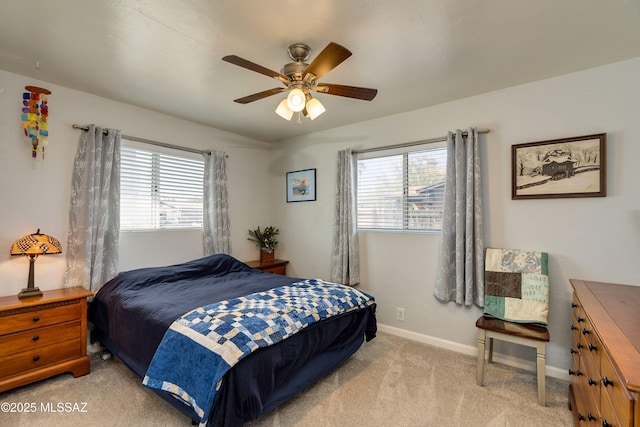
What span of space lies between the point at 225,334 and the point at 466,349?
2401 mm

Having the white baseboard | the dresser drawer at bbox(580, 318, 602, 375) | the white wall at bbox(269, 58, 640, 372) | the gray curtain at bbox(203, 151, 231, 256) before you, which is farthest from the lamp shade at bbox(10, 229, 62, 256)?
the dresser drawer at bbox(580, 318, 602, 375)

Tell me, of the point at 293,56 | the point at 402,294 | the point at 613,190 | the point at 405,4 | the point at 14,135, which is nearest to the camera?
the point at 405,4

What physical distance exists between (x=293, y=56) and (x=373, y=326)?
7.86 feet

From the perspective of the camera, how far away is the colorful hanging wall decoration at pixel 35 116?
246cm

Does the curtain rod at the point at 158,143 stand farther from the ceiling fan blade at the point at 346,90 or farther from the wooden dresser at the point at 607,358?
the wooden dresser at the point at 607,358

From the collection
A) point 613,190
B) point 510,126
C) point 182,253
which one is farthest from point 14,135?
point 613,190

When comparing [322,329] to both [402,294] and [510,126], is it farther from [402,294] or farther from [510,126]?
[510,126]

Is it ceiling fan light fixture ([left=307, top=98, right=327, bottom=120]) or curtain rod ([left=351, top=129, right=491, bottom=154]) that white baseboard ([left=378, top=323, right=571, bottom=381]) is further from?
ceiling fan light fixture ([left=307, top=98, right=327, bottom=120])

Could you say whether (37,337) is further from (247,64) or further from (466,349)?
(466,349)

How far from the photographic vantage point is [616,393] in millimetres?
1015

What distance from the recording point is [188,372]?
5.33ft

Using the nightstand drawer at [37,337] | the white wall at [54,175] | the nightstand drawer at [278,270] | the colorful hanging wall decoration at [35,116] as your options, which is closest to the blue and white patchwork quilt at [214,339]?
the nightstand drawer at [37,337]

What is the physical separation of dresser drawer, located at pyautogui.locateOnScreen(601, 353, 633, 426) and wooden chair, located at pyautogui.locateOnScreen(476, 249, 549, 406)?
104cm

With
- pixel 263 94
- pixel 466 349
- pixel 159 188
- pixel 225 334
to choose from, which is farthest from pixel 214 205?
pixel 466 349
